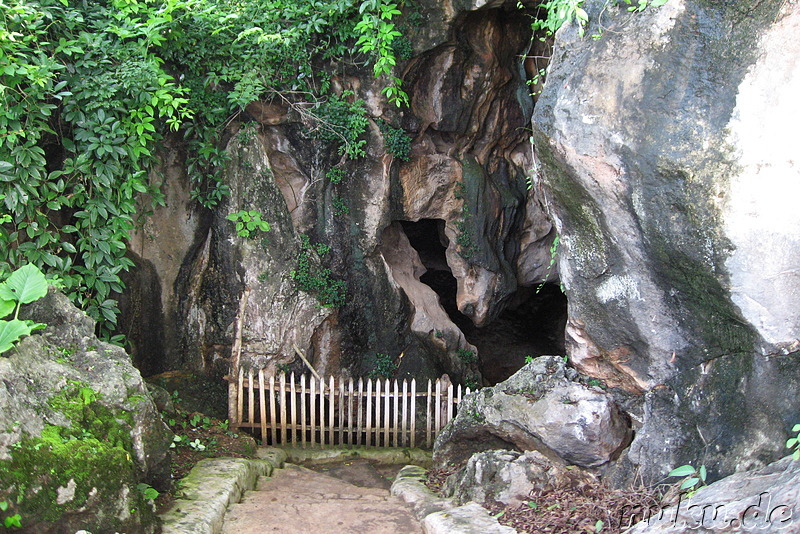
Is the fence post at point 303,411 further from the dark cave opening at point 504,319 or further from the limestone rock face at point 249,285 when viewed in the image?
the dark cave opening at point 504,319

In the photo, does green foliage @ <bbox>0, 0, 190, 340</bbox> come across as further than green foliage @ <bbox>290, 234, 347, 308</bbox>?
No

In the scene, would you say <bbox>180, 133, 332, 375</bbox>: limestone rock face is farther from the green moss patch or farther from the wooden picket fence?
the green moss patch

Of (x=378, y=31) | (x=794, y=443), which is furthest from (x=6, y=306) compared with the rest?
(x=378, y=31)

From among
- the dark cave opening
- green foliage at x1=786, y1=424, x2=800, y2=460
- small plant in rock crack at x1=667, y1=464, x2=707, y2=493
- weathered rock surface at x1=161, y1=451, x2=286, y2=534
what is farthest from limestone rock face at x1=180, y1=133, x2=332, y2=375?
green foliage at x1=786, y1=424, x2=800, y2=460

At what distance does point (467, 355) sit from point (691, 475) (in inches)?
246

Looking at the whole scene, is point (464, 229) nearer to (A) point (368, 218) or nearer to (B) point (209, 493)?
(A) point (368, 218)

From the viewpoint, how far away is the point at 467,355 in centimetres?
1109

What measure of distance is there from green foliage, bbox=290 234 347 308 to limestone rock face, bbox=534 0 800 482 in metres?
4.71

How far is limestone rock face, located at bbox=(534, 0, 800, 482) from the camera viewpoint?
4402 millimetres

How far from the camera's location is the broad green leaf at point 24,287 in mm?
4677

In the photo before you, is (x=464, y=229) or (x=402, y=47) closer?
(x=402, y=47)

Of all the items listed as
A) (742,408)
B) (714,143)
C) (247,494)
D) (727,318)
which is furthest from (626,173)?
(247,494)

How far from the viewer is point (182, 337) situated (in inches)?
374

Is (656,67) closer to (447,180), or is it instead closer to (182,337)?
(447,180)
